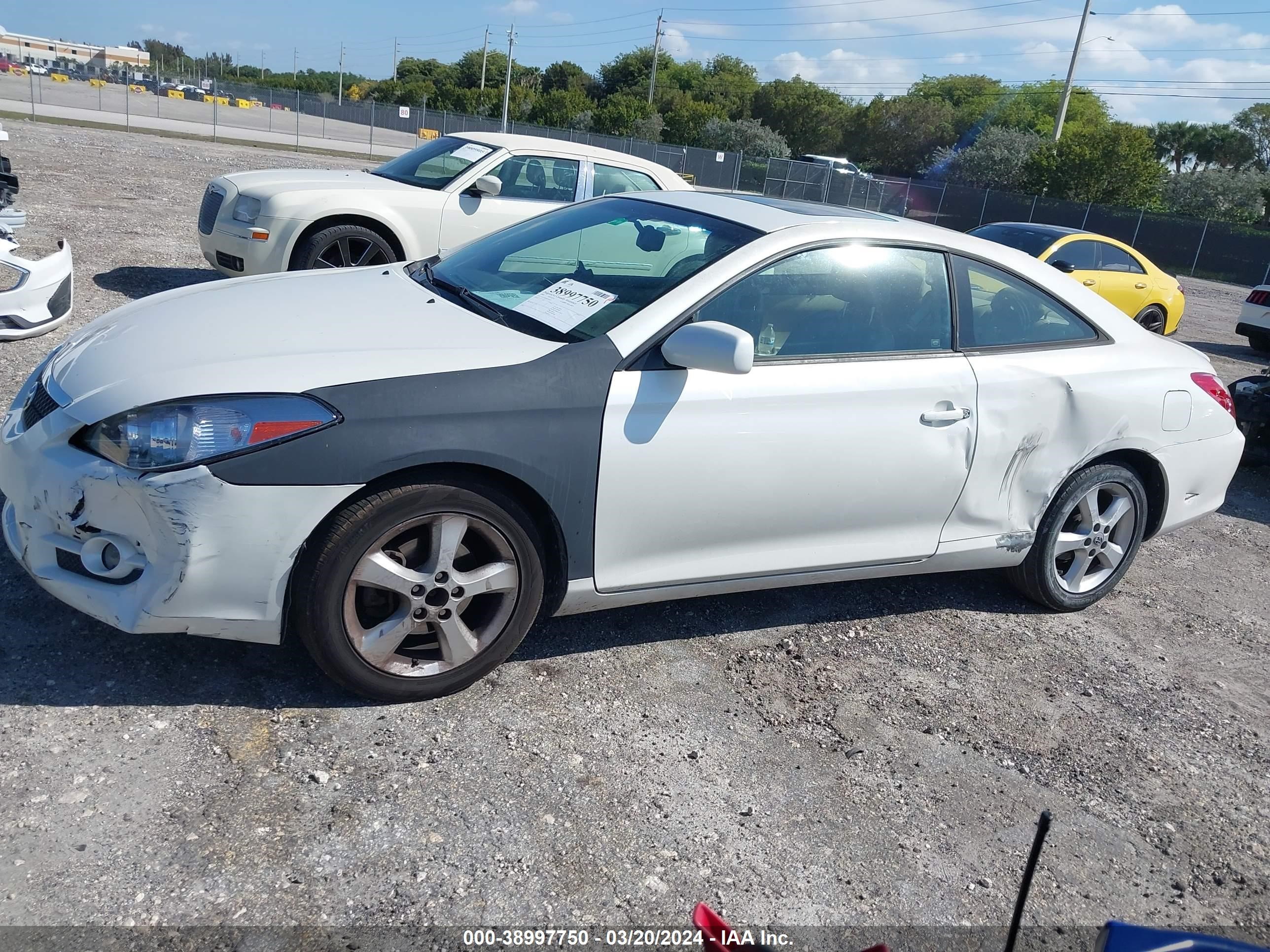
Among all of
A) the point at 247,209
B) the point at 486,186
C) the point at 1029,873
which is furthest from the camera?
the point at 486,186

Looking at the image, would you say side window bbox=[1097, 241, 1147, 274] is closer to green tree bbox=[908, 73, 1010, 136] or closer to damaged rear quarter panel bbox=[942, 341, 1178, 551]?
damaged rear quarter panel bbox=[942, 341, 1178, 551]

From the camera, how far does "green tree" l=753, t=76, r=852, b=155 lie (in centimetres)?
8394

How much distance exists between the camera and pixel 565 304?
362 centimetres

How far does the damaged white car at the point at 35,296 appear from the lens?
609 centimetres

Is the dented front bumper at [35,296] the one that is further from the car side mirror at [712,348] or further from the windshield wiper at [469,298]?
the car side mirror at [712,348]

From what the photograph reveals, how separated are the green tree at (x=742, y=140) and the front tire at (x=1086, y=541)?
57.4 metres

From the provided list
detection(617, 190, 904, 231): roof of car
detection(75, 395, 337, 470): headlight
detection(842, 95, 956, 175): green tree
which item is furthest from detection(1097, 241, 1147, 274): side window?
detection(842, 95, 956, 175): green tree

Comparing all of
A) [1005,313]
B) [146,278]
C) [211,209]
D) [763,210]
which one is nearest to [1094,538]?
[1005,313]

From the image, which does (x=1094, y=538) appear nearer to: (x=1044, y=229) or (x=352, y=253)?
(x=352, y=253)

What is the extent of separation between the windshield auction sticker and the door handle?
1.23m

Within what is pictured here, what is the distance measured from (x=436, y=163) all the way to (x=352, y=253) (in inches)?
48.3

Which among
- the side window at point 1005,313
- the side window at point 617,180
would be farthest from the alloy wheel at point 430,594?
the side window at point 617,180

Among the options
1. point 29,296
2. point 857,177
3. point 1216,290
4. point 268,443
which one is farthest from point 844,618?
point 857,177

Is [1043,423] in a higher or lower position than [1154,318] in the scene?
higher
